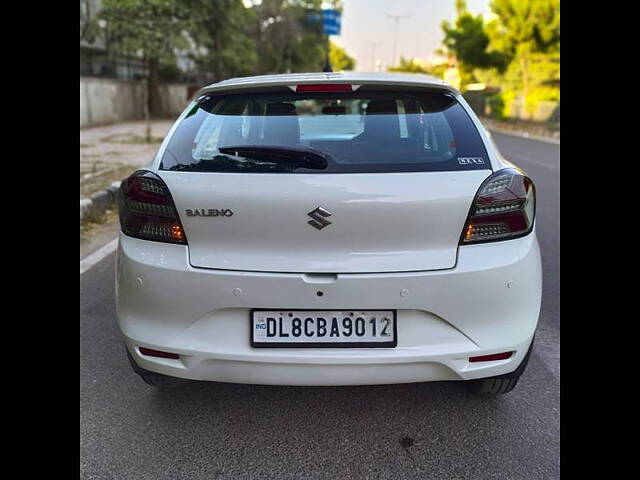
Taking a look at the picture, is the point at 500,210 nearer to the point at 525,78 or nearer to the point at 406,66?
the point at 525,78

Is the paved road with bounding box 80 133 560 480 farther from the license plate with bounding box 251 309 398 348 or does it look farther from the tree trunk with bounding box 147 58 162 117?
the tree trunk with bounding box 147 58 162 117

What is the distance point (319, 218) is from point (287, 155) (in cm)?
32

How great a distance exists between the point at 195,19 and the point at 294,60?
13.0 meters

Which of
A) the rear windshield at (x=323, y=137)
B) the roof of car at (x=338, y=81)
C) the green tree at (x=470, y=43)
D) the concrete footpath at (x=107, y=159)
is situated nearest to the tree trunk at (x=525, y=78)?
the green tree at (x=470, y=43)

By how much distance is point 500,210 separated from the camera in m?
2.36

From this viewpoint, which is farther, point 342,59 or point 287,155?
point 342,59

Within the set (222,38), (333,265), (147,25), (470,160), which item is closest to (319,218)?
(333,265)

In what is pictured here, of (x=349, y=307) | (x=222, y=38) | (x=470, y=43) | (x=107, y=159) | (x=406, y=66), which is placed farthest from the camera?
(x=406, y=66)

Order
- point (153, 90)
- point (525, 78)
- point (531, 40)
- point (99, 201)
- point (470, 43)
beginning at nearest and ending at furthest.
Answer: point (99, 201)
point (153, 90)
point (531, 40)
point (525, 78)
point (470, 43)

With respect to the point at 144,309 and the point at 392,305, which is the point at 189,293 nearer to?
the point at 144,309

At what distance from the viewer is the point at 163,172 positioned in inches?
96.5

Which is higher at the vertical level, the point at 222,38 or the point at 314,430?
the point at 222,38

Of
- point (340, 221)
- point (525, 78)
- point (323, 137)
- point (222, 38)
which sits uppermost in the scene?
point (222, 38)

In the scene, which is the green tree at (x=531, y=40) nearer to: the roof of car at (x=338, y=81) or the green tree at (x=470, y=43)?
the green tree at (x=470, y=43)
